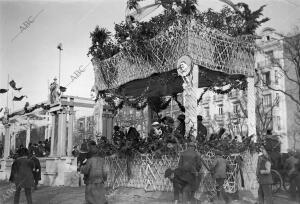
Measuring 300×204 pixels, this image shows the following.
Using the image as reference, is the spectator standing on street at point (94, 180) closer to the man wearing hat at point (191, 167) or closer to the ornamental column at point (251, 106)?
the man wearing hat at point (191, 167)

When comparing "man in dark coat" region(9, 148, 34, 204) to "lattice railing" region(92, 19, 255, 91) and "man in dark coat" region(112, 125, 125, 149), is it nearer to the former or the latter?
"man in dark coat" region(112, 125, 125, 149)

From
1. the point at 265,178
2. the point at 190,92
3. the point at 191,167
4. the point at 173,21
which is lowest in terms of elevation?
the point at 265,178

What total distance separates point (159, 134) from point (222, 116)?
34.4 meters

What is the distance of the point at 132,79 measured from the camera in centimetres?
1301

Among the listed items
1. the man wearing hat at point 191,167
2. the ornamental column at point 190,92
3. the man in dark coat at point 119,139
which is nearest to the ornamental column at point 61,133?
the man in dark coat at point 119,139

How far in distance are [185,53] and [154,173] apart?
3.64 metres

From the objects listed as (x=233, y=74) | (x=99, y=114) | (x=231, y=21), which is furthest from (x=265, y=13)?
(x=99, y=114)

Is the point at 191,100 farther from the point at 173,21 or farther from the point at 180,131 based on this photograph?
the point at 173,21

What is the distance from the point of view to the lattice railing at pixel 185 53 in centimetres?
1091

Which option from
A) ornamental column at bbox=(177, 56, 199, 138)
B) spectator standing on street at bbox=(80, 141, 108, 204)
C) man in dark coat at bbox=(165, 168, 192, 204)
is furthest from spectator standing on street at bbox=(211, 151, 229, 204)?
spectator standing on street at bbox=(80, 141, 108, 204)

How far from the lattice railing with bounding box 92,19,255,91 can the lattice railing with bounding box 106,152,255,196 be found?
9.00 feet

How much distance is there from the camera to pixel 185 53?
10750 mm

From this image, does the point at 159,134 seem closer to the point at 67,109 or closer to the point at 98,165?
the point at 98,165

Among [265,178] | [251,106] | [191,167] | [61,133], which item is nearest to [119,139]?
[191,167]
